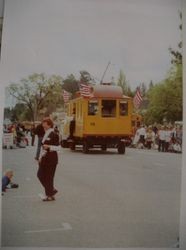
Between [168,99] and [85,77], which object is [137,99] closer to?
[168,99]

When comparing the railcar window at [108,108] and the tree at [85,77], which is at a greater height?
the tree at [85,77]

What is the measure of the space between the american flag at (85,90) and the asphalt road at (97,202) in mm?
356

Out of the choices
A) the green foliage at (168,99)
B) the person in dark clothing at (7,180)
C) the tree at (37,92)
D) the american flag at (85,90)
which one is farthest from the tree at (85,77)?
the person in dark clothing at (7,180)

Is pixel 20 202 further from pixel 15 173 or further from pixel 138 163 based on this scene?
pixel 138 163

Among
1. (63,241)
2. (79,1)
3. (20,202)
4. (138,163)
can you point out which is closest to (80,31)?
(79,1)

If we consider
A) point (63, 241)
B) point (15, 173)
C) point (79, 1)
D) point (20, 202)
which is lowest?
point (63, 241)

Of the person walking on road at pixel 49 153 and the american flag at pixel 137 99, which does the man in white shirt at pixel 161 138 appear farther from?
the person walking on road at pixel 49 153

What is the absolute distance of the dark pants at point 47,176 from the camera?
110 inches

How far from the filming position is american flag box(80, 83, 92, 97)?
9.30ft

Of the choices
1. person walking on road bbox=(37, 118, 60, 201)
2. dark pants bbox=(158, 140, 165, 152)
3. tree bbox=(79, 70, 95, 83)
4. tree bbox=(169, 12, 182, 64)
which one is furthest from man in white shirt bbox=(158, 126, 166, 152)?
person walking on road bbox=(37, 118, 60, 201)

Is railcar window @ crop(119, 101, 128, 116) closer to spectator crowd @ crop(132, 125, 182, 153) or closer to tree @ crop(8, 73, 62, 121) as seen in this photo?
spectator crowd @ crop(132, 125, 182, 153)

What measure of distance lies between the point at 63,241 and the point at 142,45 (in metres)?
1.25

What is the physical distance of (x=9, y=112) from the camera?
277 cm

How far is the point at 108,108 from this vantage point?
2992 millimetres
